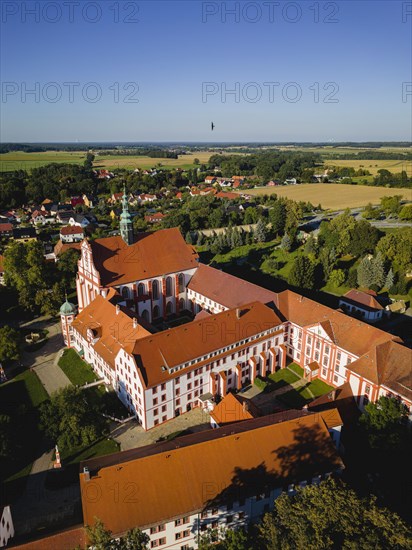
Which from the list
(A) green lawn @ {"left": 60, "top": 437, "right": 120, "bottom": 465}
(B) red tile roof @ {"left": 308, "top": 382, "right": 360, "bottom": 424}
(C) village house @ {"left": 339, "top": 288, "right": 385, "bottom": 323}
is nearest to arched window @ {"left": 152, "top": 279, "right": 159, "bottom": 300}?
(A) green lawn @ {"left": 60, "top": 437, "right": 120, "bottom": 465}

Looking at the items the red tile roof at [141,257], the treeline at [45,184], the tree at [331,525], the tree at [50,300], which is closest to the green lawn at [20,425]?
the tree at [50,300]

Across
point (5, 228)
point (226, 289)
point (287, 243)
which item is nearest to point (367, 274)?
point (287, 243)

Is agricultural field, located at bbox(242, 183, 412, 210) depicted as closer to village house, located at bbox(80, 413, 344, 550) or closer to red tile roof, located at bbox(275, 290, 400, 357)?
red tile roof, located at bbox(275, 290, 400, 357)

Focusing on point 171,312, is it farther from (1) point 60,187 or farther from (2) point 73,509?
(1) point 60,187

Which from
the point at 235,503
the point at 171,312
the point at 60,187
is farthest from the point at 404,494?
the point at 60,187

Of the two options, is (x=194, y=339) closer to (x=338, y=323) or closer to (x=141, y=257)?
(x=338, y=323)

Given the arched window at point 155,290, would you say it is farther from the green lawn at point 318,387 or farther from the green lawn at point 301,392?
the green lawn at point 318,387
